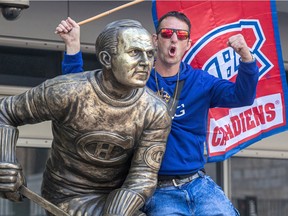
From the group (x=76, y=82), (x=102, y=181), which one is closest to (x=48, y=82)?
(x=76, y=82)

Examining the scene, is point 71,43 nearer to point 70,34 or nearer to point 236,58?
point 70,34

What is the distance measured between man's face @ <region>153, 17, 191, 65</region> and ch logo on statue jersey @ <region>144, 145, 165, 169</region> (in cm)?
57

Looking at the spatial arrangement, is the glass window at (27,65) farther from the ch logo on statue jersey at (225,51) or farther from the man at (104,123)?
the man at (104,123)

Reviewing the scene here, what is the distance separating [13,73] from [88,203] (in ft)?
11.9

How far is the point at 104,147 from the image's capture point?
4.36 meters

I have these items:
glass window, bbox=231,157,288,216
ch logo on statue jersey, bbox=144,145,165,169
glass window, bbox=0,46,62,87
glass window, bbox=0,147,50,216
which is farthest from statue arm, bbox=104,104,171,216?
glass window, bbox=231,157,288,216

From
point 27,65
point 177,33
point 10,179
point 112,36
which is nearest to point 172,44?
point 177,33

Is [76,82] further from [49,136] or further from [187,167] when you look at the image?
[49,136]

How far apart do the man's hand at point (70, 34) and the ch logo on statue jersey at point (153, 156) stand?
1.98 feet

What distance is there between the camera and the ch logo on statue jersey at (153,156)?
14.4 ft

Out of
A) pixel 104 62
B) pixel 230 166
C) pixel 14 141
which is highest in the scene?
pixel 104 62

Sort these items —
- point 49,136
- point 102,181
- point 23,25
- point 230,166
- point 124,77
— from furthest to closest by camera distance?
point 230,166 < point 49,136 < point 23,25 < point 102,181 < point 124,77

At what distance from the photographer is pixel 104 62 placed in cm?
428

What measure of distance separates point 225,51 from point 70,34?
1487mm
